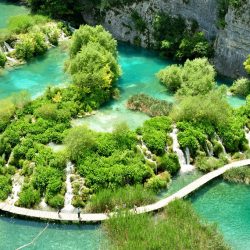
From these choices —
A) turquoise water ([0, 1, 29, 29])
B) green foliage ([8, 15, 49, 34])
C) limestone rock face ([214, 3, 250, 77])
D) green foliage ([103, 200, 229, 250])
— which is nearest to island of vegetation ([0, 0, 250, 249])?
green foliage ([103, 200, 229, 250])

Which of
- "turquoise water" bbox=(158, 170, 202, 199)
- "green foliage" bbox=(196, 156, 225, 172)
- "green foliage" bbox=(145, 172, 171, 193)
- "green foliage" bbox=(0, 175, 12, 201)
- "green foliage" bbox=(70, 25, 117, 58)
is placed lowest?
"green foliage" bbox=(0, 175, 12, 201)

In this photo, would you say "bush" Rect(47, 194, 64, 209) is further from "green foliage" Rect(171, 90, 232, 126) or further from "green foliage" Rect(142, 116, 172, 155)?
"green foliage" Rect(171, 90, 232, 126)

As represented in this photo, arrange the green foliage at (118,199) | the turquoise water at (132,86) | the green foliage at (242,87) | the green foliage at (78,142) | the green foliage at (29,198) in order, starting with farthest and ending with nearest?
the green foliage at (242,87), the turquoise water at (132,86), the green foliage at (78,142), the green foliage at (29,198), the green foliage at (118,199)

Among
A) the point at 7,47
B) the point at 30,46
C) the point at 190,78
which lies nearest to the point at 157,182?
the point at 190,78

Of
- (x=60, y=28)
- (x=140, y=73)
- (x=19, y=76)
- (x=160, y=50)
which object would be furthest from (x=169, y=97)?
(x=60, y=28)

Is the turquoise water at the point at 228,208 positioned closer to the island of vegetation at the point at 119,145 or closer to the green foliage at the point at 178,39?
the island of vegetation at the point at 119,145

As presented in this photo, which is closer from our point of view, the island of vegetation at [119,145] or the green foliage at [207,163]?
the island of vegetation at [119,145]

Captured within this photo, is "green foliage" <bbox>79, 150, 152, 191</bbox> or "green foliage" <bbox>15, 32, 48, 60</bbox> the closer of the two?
"green foliage" <bbox>79, 150, 152, 191</bbox>

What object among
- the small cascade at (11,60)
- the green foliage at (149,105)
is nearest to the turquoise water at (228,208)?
the green foliage at (149,105)
